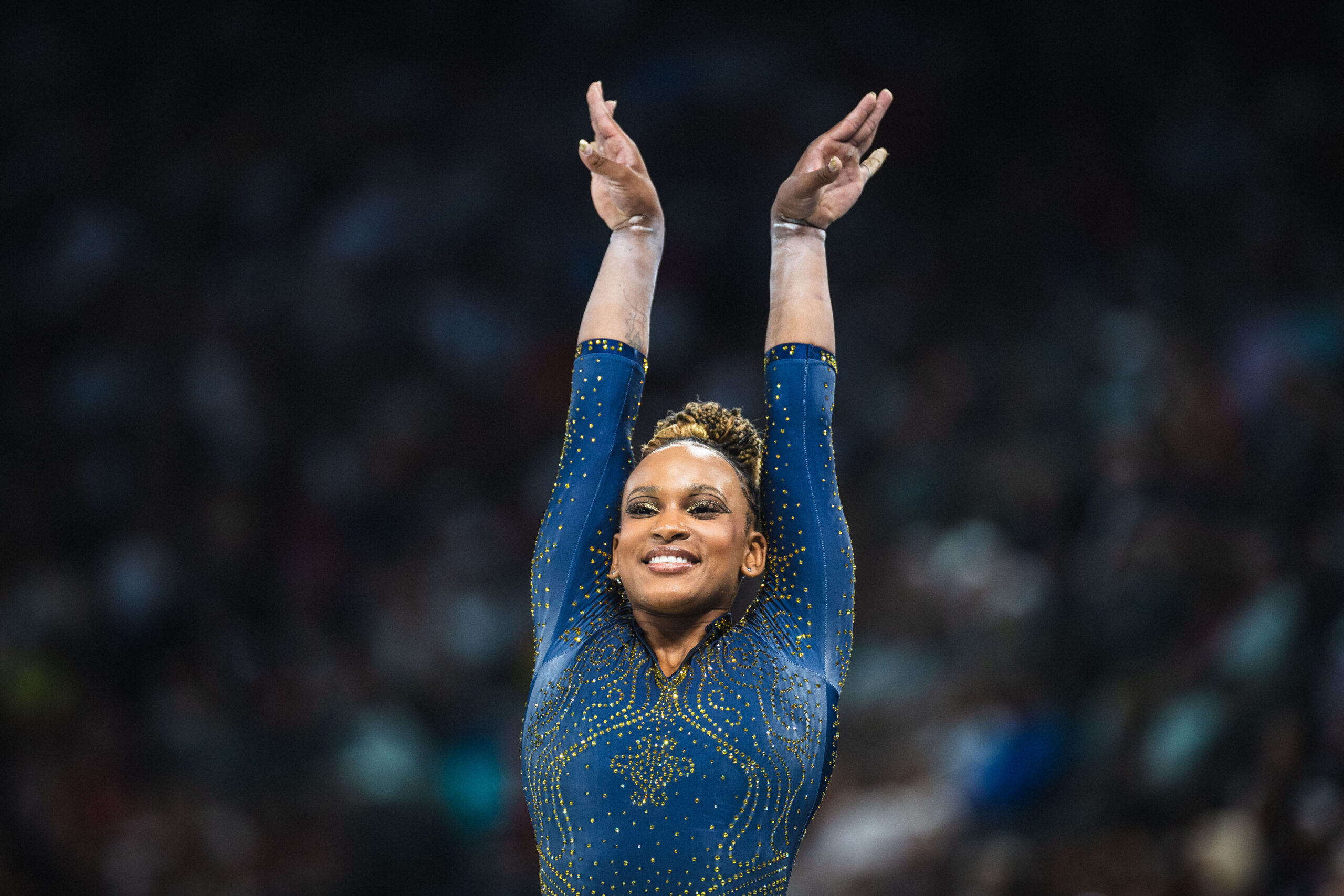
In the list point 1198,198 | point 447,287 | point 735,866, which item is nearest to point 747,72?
point 447,287

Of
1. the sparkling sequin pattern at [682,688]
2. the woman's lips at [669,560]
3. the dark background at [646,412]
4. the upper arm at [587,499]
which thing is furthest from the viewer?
the dark background at [646,412]

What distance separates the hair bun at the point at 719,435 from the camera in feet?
6.98

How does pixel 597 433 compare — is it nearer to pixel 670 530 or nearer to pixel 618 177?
pixel 670 530

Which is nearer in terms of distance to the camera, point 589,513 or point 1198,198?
point 589,513

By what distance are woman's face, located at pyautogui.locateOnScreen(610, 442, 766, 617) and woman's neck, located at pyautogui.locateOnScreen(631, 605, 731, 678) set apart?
19 mm

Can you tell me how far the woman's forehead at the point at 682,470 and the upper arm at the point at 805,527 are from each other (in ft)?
0.31

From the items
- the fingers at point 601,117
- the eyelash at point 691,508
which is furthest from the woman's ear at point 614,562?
the fingers at point 601,117

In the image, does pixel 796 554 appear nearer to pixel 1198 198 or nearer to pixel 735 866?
pixel 735 866

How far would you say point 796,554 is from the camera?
203 cm

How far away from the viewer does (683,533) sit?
1925mm

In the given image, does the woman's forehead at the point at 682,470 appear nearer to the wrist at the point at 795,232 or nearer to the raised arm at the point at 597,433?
the raised arm at the point at 597,433

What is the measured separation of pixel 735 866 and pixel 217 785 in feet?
10.3

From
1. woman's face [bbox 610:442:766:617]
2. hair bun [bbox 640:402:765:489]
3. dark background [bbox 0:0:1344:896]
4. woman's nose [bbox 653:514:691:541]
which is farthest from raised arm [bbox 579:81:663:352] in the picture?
dark background [bbox 0:0:1344:896]

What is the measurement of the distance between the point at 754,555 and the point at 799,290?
1.51 ft
